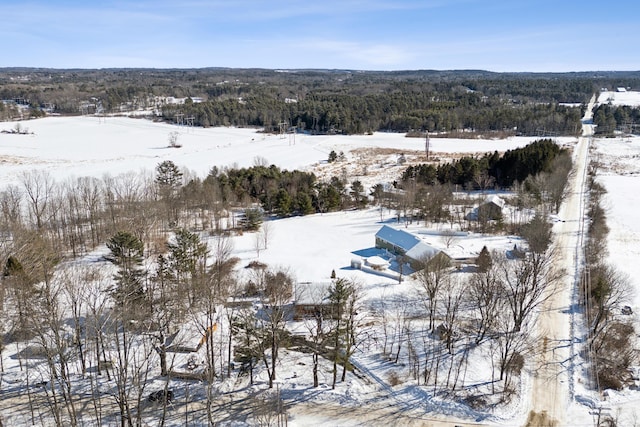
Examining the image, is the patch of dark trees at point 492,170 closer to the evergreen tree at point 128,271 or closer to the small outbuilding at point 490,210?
the small outbuilding at point 490,210

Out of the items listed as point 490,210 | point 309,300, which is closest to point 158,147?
point 490,210

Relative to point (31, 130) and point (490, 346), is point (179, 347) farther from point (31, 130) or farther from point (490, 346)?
point (31, 130)

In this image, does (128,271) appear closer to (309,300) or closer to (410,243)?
(309,300)

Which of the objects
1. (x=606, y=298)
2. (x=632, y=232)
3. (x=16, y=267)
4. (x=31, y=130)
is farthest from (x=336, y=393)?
(x=31, y=130)

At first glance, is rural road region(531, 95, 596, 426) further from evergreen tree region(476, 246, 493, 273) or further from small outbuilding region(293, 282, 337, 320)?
small outbuilding region(293, 282, 337, 320)

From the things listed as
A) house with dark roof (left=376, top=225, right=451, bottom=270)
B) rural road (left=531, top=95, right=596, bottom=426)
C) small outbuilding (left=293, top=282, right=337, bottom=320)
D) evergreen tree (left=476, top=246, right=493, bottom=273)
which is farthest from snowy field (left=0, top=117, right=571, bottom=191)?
evergreen tree (left=476, top=246, right=493, bottom=273)
